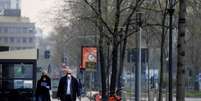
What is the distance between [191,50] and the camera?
68812 mm

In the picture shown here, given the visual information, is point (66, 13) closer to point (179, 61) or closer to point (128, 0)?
point (128, 0)

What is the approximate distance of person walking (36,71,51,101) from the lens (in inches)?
989

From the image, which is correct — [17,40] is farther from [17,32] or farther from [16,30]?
[16,30]

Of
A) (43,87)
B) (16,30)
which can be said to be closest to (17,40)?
(16,30)

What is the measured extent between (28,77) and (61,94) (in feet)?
19.1

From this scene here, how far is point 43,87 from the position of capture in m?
25.1

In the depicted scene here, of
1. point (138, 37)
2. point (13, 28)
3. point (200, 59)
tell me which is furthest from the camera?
point (13, 28)

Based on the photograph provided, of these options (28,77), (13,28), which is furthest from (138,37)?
(13,28)

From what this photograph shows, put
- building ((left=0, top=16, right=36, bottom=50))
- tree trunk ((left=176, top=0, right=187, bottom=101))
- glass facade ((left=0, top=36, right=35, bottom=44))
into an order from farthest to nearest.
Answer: glass facade ((left=0, top=36, right=35, bottom=44)) → building ((left=0, top=16, right=36, bottom=50)) → tree trunk ((left=176, top=0, right=187, bottom=101))

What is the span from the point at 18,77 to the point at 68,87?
628 cm

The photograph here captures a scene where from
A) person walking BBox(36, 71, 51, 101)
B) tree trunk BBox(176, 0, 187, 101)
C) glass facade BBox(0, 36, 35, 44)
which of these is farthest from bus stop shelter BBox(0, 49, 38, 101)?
glass facade BBox(0, 36, 35, 44)

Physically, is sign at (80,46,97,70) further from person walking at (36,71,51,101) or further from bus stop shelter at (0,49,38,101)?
person walking at (36,71,51,101)

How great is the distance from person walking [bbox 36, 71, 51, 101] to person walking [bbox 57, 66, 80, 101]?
3.37m

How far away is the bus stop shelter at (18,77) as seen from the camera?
27219 millimetres
